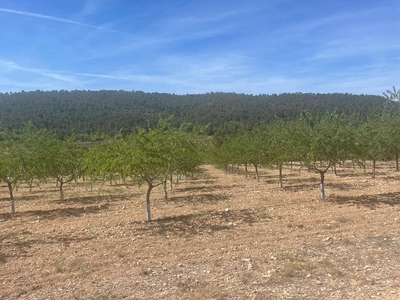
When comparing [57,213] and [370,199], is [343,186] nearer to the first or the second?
[370,199]

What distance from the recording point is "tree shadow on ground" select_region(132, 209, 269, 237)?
41.6 feet

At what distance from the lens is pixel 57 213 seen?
56.9ft

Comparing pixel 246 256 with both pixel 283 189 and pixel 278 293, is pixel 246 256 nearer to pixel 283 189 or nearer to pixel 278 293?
pixel 278 293

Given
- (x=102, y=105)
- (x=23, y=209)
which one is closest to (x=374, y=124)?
(x=23, y=209)

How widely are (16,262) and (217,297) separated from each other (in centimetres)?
647

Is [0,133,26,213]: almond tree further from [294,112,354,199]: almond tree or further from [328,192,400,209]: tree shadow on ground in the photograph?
[328,192,400,209]: tree shadow on ground

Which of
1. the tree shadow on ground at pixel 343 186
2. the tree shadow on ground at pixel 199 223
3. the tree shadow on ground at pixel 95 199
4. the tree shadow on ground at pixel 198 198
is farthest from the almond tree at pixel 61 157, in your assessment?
the tree shadow on ground at pixel 343 186

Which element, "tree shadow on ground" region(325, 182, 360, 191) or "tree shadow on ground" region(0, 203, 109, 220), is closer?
"tree shadow on ground" region(0, 203, 109, 220)

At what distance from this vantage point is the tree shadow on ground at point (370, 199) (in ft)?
52.7

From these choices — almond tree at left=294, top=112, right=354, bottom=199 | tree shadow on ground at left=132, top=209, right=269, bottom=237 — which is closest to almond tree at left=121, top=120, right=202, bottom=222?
tree shadow on ground at left=132, top=209, right=269, bottom=237

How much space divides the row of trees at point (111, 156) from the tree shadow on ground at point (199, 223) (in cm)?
104

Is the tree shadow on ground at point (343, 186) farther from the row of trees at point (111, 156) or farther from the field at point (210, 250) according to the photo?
the row of trees at point (111, 156)

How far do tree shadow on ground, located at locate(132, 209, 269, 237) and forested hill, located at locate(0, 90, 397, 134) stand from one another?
8254 centimetres

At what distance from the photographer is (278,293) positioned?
23.6ft
